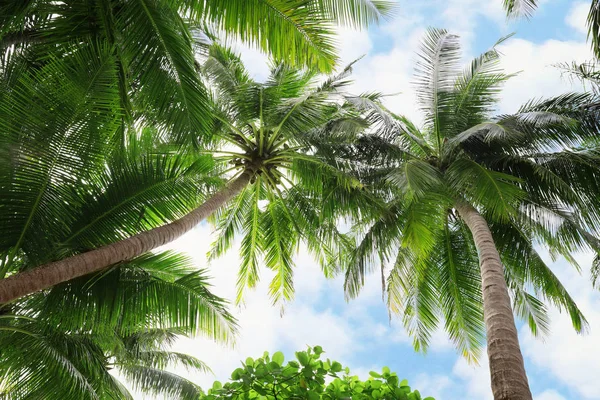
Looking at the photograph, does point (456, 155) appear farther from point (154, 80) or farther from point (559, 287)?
point (154, 80)

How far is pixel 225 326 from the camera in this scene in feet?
24.8

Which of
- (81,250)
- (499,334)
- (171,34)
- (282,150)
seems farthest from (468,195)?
(81,250)

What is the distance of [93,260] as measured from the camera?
6266mm

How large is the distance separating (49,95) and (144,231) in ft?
5.96

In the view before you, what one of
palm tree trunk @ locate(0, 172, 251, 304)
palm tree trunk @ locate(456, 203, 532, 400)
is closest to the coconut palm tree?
palm tree trunk @ locate(0, 172, 251, 304)

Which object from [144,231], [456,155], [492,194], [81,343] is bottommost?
[81,343]

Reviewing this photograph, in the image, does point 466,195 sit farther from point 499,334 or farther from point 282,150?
point 499,334

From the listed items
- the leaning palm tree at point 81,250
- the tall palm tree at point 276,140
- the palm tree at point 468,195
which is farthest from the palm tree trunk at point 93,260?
the palm tree at point 468,195

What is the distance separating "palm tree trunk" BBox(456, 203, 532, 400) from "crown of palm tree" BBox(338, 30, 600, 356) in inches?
47.8

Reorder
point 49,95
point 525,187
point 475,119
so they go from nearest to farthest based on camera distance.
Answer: point 49,95, point 525,187, point 475,119

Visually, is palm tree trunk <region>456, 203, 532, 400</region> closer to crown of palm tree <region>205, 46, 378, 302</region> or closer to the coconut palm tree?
crown of palm tree <region>205, 46, 378, 302</region>

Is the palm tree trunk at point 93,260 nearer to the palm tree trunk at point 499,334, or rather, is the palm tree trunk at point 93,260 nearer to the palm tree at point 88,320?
the palm tree at point 88,320

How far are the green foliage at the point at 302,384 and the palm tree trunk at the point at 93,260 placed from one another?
2405 millimetres

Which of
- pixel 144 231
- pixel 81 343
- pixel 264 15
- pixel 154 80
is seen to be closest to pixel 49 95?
pixel 154 80
